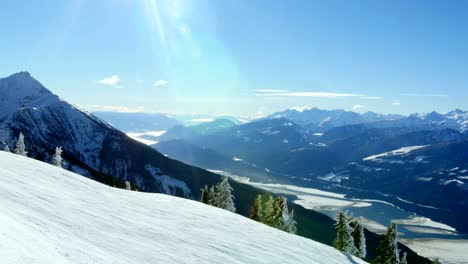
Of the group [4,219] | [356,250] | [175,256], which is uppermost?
[4,219]

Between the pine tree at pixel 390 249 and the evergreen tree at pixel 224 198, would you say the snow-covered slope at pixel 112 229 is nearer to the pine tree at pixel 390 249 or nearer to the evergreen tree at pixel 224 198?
the pine tree at pixel 390 249

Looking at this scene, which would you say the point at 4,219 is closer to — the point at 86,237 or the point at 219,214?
the point at 86,237

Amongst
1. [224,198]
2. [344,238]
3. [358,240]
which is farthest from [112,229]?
[358,240]

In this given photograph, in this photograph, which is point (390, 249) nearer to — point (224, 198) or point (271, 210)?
point (271, 210)

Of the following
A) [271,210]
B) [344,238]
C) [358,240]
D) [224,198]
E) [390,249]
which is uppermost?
[224,198]

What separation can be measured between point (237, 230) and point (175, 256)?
10.7m

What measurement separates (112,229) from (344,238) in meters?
46.7

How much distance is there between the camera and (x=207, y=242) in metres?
24.0

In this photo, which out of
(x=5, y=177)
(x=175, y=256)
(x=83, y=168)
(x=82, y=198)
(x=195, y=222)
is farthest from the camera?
(x=83, y=168)

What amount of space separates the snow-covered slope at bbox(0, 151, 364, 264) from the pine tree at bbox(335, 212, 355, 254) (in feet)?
90.9

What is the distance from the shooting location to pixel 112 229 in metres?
21.2

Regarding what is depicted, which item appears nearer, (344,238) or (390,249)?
(344,238)

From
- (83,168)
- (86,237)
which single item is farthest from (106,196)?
(83,168)

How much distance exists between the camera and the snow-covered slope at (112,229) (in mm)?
15336
